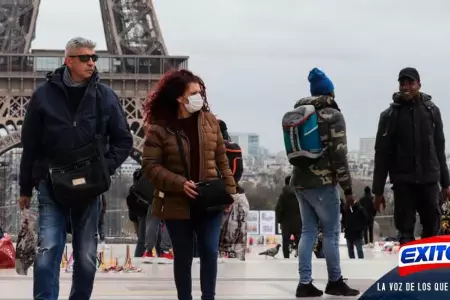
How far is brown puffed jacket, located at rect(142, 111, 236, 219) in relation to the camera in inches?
269

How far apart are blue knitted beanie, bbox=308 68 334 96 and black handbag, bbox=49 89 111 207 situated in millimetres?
2505

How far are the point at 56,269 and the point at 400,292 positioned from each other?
313cm

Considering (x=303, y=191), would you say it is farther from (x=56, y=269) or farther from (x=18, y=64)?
(x=18, y=64)

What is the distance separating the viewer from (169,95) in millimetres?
7086

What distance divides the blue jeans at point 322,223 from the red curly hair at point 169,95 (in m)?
1.62

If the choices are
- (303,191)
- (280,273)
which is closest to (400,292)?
(303,191)

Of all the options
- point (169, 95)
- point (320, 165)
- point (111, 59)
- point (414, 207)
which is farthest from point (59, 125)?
point (111, 59)

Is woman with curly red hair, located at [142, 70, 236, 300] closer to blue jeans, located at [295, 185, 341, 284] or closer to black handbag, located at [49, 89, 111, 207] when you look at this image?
black handbag, located at [49, 89, 111, 207]

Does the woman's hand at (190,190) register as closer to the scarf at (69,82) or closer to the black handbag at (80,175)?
the black handbag at (80,175)

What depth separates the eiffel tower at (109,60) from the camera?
51375 mm

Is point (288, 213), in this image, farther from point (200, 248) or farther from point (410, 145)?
point (200, 248)

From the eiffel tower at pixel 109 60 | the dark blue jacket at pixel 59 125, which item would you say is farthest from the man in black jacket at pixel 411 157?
the eiffel tower at pixel 109 60

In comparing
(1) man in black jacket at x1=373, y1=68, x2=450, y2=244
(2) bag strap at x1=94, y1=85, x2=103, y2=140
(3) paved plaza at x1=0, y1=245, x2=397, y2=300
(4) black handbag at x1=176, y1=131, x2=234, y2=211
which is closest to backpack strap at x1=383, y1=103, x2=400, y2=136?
(1) man in black jacket at x1=373, y1=68, x2=450, y2=244

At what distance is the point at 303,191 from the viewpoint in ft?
27.5
